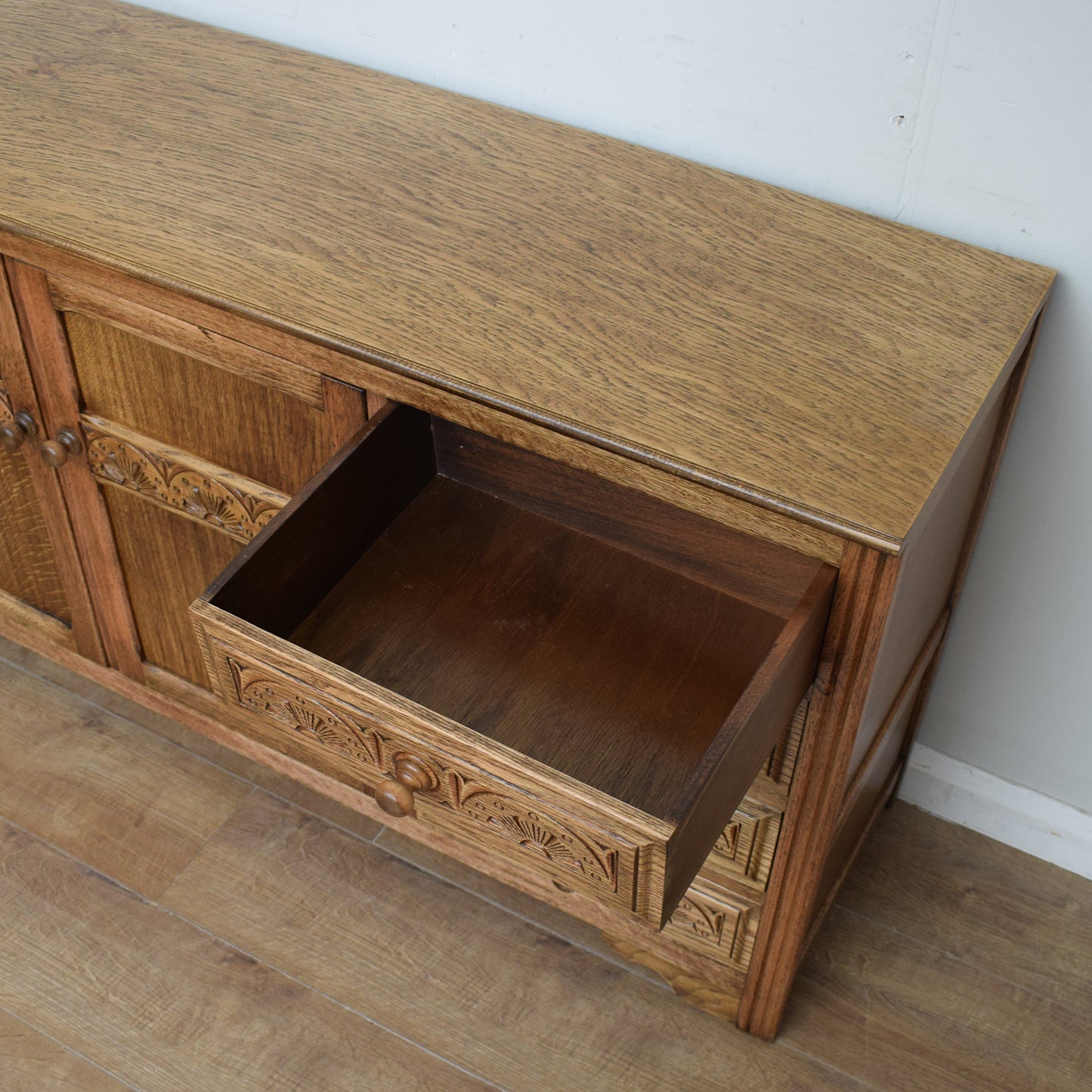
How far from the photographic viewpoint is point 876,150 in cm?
102

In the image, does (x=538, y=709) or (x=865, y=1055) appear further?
(x=865, y=1055)

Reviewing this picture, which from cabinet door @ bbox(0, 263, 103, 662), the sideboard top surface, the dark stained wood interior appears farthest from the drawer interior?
cabinet door @ bbox(0, 263, 103, 662)

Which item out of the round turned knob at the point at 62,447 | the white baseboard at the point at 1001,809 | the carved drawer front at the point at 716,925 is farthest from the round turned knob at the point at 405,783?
the white baseboard at the point at 1001,809

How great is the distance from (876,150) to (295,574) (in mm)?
584

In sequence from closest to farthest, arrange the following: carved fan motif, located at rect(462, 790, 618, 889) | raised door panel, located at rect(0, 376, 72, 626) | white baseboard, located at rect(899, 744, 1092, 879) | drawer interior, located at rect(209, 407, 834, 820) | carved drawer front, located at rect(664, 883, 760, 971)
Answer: carved fan motif, located at rect(462, 790, 618, 889), drawer interior, located at rect(209, 407, 834, 820), carved drawer front, located at rect(664, 883, 760, 971), raised door panel, located at rect(0, 376, 72, 626), white baseboard, located at rect(899, 744, 1092, 879)

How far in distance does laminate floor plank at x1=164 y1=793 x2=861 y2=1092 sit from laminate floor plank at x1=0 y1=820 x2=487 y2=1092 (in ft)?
0.07

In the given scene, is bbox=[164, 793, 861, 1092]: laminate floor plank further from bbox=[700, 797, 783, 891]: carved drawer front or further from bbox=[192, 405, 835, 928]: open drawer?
bbox=[192, 405, 835, 928]: open drawer

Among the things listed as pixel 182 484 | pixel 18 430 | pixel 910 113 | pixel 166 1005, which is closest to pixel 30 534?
pixel 18 430

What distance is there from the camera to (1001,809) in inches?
54.6

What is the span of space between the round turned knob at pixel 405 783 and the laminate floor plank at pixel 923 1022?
1.91 feet

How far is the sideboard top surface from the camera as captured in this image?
0.83 meters

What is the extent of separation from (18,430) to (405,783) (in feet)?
1.96

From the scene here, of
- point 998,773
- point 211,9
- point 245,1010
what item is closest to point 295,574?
point 245,1010

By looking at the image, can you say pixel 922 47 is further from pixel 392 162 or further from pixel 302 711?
pixel 302 711
